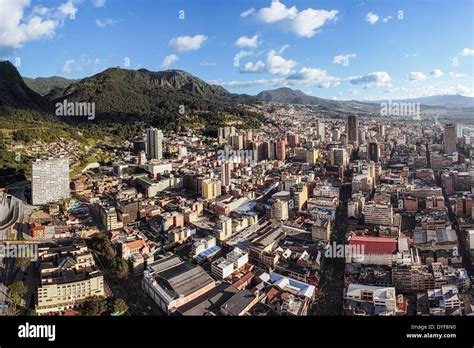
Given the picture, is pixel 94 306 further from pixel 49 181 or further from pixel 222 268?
pixel 49 181

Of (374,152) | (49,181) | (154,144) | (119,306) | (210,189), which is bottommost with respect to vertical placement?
(119,306)

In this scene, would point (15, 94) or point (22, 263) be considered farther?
point (15, 94)

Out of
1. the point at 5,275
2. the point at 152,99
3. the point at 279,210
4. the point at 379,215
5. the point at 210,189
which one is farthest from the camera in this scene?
the point at 152,99

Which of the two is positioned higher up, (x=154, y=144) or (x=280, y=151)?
(x=154, y=144)

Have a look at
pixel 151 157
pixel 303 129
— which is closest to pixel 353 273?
pixel 151 157

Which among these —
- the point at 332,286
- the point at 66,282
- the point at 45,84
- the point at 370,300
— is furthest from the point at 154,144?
the point at 45,84

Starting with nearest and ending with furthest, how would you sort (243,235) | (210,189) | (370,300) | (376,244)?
(370,300), (376,244), (243,235), (210,189)

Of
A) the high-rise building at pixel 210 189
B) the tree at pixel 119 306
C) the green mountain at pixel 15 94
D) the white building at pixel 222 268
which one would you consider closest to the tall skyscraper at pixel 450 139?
the high-rise building at pixel 210 189

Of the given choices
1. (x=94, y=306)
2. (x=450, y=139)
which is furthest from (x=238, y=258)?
(x=450, y=139)

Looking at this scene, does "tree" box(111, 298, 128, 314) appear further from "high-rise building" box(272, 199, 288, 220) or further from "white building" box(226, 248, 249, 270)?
"high-rise building" box(272, 199, 288, 220)
